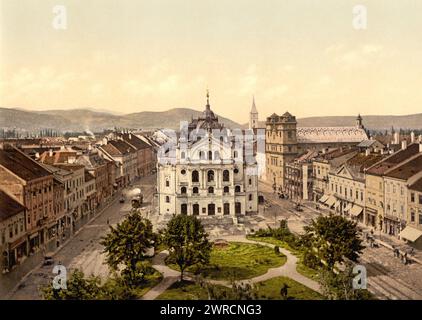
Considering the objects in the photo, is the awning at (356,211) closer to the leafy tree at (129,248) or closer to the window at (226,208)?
the window at (226,208)

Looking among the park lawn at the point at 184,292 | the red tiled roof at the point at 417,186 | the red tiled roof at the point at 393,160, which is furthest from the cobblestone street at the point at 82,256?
the red tiled roof at the point at 393,160

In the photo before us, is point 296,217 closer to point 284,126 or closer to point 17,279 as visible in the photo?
point 284,126

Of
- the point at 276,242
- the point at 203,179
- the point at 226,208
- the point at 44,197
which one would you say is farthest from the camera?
the point at 226,208

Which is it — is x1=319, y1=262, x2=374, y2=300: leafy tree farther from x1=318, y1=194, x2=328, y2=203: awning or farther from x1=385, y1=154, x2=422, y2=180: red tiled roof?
x1=318, y1=194, x2=328, y2=203: awning

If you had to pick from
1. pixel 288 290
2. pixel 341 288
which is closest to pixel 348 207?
pixel 288 290

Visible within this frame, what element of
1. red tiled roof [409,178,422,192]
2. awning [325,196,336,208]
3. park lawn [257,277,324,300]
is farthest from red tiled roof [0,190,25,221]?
awning [325,196,336,208]

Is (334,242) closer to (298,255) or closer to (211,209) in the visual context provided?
(298,255)
